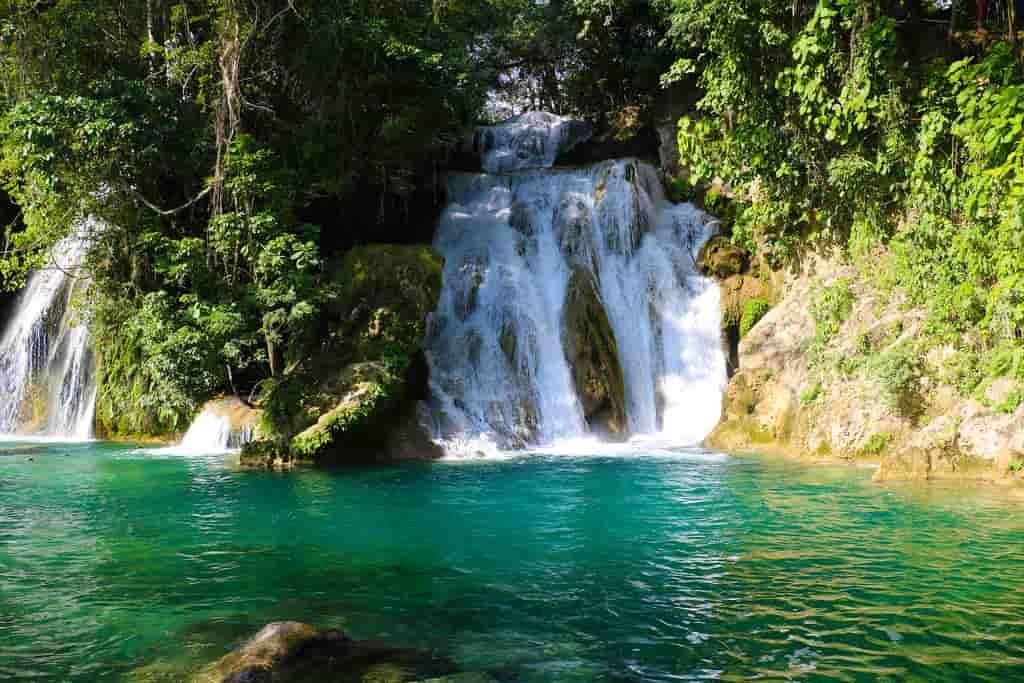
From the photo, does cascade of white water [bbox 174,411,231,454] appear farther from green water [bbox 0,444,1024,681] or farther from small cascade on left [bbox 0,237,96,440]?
green water [bbox 0,444,1024,681]

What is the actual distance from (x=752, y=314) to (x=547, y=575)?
1270 cm

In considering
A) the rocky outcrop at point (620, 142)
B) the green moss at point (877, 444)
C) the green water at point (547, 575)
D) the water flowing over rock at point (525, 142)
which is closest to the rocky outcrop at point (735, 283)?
the green moss at point (877, 444)

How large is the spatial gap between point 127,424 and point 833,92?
56.7 feet

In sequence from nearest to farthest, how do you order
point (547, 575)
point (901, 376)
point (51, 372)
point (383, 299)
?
point (547, 575)
point (901, 376)
point (383, 299)
point (51, 372)

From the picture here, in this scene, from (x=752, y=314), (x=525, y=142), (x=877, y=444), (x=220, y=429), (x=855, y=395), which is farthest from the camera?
(x=525, y=142)

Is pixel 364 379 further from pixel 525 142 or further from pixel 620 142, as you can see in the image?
pixel 620 142

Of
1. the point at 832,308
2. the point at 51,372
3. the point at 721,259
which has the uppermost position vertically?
the point at 721,259

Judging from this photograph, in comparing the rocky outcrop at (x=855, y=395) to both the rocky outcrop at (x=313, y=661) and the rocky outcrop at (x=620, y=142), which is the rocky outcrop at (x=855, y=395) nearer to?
the rocky outcrop at (x=313, y=661)

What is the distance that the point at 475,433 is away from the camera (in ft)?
57.1

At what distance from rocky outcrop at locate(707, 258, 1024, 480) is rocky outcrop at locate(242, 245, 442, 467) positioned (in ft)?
20.2

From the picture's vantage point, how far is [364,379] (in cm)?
1602

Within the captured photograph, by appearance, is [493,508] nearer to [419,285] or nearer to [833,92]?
[419,285]

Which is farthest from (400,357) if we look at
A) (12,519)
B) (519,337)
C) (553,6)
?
(553,6)

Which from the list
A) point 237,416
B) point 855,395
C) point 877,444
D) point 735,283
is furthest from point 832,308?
point 237,416
